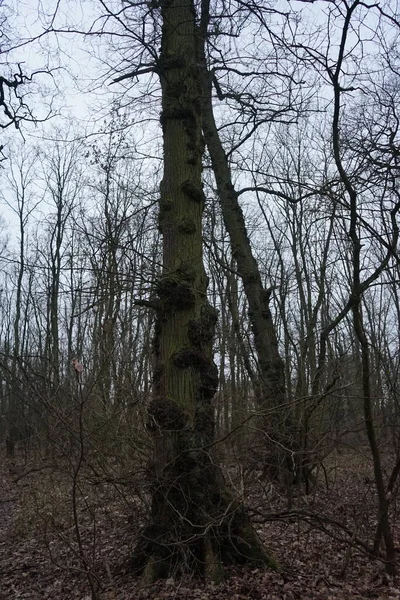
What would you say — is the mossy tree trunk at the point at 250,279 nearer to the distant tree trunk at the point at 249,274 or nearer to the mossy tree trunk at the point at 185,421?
the distant tree trunk at the point at 249,274

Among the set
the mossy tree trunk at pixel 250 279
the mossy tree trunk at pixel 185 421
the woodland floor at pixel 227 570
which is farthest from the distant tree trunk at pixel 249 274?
the mossy tree trunk at pixel 185 421

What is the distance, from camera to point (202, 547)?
4.75 metres

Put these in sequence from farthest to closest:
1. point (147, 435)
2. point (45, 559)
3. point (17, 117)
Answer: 1. point (17, 117)
2. point (45, 559)
3. point (147, 435)

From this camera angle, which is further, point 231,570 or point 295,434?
point 295,434

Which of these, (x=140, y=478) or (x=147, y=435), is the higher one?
(x=147, y=435)

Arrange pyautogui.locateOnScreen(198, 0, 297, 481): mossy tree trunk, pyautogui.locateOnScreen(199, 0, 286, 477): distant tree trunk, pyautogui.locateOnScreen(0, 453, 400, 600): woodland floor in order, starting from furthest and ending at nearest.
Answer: pyautogui.locateOnScreen(199, 0, 286, 477): distant tree trunk, pyautogui.locateOnScreen(198, 0, 297, 481): mossy tree trunk, pyautogui.locateOnScreen(0, 453, 400, 600): woodland floor

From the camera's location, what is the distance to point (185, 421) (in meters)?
4.90

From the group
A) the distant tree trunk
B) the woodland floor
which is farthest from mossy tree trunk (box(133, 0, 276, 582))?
the distant tree trunk

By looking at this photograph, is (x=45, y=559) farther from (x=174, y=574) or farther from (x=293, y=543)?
(x=293, y=543)

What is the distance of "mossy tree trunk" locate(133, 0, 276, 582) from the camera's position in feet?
15.5

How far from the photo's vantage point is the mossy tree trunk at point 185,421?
472 cm

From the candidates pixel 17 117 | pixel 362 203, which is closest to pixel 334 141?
pixel 362 203

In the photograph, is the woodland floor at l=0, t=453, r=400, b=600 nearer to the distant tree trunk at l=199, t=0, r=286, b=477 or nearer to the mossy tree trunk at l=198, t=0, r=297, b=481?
the mossy tree trunk at l=198, t=0, r=297, b=481

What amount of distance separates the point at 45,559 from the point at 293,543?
2858 mm
